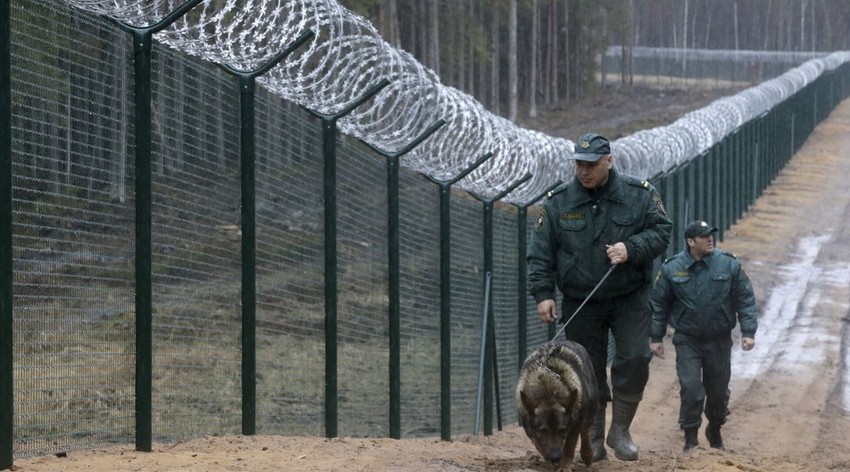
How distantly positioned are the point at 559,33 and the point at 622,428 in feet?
228

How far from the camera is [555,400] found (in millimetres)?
7191

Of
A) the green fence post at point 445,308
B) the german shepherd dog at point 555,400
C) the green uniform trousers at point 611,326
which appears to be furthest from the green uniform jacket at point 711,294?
the german shepherd dog at point 555,400

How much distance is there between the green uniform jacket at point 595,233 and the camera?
7898 mm

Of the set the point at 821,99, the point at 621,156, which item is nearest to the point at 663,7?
the point at 821,99

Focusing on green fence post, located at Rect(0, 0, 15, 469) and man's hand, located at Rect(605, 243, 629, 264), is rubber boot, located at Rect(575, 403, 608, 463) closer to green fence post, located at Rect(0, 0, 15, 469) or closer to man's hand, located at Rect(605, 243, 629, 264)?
man's hand, located at Rect(605, 243, 629, 264)

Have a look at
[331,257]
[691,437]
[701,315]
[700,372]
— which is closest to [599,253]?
[331,257]

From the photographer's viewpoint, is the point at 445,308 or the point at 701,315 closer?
the point at 701,315

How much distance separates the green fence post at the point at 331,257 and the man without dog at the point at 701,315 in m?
2.74

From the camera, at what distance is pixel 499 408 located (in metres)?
11.7

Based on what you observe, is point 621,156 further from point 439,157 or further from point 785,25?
point 785,25

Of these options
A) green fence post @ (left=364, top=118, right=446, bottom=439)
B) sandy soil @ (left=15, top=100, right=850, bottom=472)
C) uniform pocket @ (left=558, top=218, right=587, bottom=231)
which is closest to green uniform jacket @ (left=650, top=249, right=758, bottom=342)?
sandy soil @ (left=15, top=100, right=850, bottom=472)

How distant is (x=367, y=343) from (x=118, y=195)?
10.2 ft

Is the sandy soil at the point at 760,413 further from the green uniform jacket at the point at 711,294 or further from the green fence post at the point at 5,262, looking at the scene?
the green uniform jacket at the point at 711,294

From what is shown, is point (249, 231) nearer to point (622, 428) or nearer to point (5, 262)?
point (5, 262)
